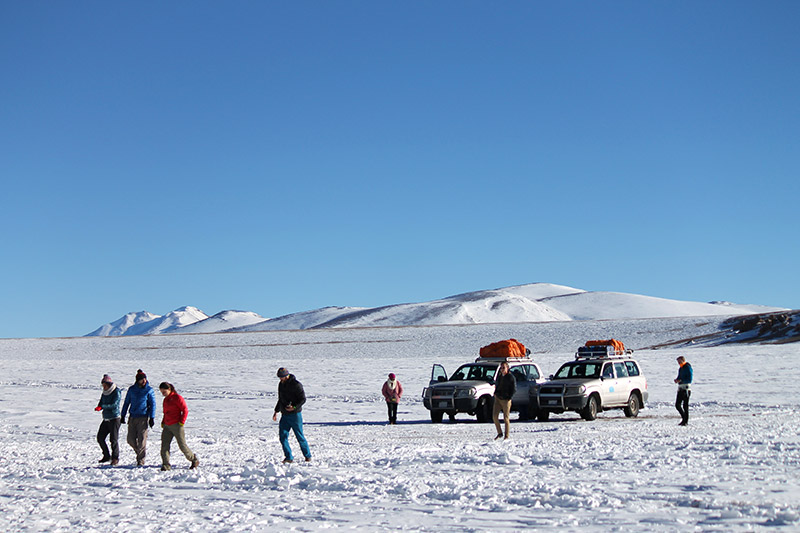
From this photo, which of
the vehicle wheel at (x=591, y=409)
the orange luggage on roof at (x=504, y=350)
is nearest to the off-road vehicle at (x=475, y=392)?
the orange luggage on roof at (x=504, y=350)

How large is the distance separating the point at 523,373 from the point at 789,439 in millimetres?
10168

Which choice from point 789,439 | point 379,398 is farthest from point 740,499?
point 379,398

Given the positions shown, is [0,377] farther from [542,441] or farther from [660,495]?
[660,495]

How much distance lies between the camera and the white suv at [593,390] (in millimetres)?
22219

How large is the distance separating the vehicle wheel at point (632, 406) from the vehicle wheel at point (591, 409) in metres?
1.21

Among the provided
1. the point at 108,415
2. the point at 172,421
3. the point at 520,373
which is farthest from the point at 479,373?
the point at 172,421

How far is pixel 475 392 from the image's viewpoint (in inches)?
888

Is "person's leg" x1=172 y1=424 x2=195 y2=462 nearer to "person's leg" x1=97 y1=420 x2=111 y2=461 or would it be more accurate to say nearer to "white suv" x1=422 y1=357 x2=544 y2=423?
"person's leg" x1=97 y1=420 x2=111 y2=461

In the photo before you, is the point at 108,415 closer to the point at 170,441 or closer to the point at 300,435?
the point at 170,441

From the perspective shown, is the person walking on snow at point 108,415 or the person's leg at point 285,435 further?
the person walking on snow at point 108,415

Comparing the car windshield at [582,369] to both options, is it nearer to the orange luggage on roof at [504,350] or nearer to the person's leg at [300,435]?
the orange luggage on roof at [504,350]

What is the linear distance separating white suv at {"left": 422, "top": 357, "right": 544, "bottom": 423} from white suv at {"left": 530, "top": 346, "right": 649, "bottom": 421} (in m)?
0.40

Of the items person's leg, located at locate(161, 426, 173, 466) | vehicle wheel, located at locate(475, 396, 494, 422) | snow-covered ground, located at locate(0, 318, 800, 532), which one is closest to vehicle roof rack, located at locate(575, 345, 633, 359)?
snow-covered ground, located at locate(0, 318, 800, 532)

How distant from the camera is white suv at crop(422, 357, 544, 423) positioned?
2261 cm
